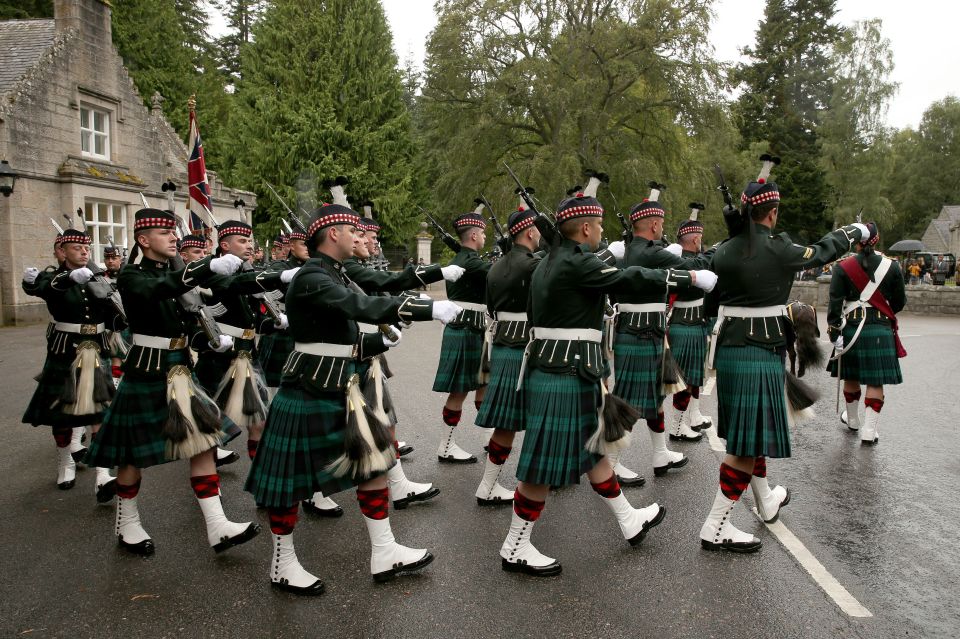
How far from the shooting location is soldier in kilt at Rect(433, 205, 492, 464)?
5.87 meters

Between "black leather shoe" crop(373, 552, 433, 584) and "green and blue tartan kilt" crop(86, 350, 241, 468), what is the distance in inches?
52.5

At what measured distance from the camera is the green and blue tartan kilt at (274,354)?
638cm

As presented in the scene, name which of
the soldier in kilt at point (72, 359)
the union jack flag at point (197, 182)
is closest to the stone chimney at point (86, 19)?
the union jack flag at point (197, 182)

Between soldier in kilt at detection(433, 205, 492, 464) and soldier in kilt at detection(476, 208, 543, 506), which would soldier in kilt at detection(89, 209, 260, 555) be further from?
soldier in kilt at detection(433, 205, 492, 464)

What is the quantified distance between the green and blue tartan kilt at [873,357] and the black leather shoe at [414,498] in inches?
165

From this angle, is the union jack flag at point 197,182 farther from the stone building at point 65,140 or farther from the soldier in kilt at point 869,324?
the stone building at point 65,140

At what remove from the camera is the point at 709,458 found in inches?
240

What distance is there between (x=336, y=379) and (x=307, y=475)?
513 millimetres

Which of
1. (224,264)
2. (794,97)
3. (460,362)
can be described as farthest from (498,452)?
(794,97)

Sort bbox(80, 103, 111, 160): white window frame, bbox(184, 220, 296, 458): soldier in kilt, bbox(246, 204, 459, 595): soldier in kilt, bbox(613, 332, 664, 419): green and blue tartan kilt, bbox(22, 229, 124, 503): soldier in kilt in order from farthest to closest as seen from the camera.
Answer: bbox(80, 103, 111, 160): white window frame → bbox(613, 332, 664, 419): green and blue tartan kilt → bbox(22, 229, 124, 503): soldier in kilt → bbox(184, 220, 296, 458): soldier in kilt → bbox(246, 204, 459, 595): soldier in kilt

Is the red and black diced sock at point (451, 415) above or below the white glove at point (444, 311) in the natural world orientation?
below

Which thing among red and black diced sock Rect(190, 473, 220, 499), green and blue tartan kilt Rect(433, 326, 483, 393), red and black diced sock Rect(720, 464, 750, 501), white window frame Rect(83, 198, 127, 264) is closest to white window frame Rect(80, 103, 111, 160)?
white window frame Rect(83, 198, 127, 264)

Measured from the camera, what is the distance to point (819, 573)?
Result: 3.77m

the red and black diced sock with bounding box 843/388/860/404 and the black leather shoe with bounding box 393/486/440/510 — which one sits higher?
the red and black diced sock with bounding box 843/388/860/404
